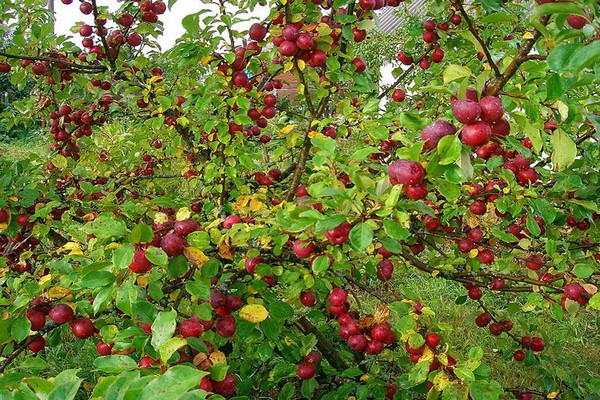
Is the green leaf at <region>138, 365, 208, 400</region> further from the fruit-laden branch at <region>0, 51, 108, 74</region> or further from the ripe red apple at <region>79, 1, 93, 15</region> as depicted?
the ripe red apple at <region>79, 1, 93, 15</region>

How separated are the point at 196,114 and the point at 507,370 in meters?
1.88

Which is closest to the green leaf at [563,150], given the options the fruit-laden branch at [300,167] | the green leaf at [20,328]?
the fruit-laden branch at [300,167]

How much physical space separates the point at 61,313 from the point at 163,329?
14.9 inches

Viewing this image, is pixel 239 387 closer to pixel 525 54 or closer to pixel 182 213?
pixel 182 213

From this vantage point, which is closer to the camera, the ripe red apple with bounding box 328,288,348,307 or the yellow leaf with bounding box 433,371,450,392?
the yellow leaf with bounding box 433,371,450,392

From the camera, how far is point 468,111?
838 mm

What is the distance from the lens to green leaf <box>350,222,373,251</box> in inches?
36.2

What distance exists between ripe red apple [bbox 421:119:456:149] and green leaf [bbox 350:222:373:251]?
169mm

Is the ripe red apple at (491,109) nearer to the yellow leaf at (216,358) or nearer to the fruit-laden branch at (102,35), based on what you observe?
the yellow leaf at (216,358)

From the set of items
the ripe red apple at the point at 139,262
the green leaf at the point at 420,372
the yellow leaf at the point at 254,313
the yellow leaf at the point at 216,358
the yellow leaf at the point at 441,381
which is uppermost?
the ripe red apple at the point at 139,262

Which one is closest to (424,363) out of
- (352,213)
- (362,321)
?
(362,321)

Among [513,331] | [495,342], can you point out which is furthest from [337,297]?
[513,331]

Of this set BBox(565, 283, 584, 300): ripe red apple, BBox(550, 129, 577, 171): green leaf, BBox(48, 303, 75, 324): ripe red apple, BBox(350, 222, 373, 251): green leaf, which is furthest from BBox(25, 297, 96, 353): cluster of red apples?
BBox(565, 283, 584, 300): ripe red apple

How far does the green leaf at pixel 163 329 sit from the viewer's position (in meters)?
0.84
